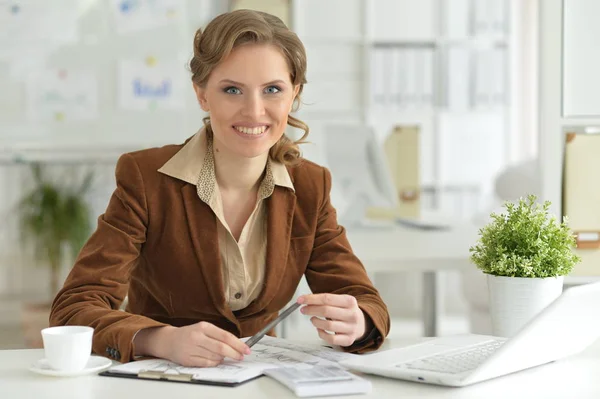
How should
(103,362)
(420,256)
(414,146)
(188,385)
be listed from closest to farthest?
(188,385), (103,362), (420,256), (414,146)

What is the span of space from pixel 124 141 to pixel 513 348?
3710 mm

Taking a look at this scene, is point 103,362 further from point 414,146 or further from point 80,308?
point 414,146

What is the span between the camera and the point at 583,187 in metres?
1.94

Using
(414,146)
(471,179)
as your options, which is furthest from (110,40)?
(471,179)

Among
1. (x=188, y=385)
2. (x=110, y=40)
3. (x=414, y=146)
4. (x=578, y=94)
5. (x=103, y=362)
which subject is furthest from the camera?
(x=110, y=40)

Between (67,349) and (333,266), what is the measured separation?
61 centimetres

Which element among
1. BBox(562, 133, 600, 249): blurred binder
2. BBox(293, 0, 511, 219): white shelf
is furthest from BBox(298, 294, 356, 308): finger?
BBox(293, 0, 511, 219): white shelf

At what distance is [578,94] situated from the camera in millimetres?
1918

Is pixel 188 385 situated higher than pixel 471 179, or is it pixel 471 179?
pixel 471 179

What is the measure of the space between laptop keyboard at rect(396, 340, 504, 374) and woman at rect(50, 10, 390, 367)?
0.16 meters

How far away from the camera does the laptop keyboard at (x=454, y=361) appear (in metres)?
1.23

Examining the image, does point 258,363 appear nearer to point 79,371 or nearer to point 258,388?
point 258,388

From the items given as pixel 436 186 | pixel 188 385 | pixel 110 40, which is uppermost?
pixel 110 40

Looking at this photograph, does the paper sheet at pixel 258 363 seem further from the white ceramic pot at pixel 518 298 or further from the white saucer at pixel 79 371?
the white ceramic pot at pixel 518 298
